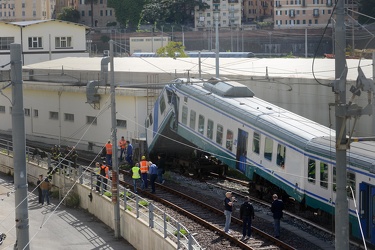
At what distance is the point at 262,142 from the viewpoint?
1027 inches

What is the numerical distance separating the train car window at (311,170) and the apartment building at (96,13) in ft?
446

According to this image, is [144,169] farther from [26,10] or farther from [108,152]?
[26,10]

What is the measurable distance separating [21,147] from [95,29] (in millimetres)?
129773

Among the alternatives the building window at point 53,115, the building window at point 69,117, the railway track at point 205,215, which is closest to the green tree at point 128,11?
the building window at point 53,115

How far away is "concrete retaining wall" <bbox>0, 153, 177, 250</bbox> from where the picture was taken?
22.8 metres

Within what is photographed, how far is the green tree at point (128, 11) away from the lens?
5541 inches

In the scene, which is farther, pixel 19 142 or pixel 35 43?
pixel 35 43

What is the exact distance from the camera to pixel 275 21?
132625mm

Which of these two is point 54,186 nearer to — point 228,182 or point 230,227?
point 228,182

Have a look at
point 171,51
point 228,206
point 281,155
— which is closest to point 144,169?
point 281,155

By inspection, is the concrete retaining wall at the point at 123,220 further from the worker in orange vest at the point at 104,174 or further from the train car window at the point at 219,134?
the train car window at the point at 219,134

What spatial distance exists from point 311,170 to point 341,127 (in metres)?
9.86

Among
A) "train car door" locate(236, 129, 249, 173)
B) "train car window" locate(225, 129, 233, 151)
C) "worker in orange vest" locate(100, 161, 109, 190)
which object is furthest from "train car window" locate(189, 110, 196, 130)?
"train car door" locate(236, 129, 249, 173)

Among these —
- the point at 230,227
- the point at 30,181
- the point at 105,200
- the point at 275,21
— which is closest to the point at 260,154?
the point at 230,227
